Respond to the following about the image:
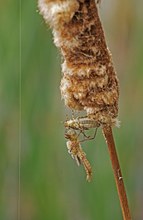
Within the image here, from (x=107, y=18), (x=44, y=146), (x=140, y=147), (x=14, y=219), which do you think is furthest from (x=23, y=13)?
(x=14, y=219)

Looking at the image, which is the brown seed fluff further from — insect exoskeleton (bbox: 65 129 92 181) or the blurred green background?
the blurred green background

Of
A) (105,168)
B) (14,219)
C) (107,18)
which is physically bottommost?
(14,219)

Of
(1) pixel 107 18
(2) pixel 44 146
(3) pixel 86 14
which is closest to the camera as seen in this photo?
→ (3) pixel 86 14

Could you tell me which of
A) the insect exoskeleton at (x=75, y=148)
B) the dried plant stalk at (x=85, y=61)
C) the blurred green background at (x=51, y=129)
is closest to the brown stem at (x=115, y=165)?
the dried plant stalk at (x=85, y=61)

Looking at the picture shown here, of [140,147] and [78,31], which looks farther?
[140,147]

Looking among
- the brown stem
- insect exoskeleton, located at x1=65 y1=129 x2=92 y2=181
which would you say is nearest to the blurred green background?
insect exoskeleton, located at x1=65 y1=129 x2=92 y2=181

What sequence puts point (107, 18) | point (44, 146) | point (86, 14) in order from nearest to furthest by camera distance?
1. point (86, 14)
2. point (107, 18)
3. point (44, 146)

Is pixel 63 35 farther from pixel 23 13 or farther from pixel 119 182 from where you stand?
pixel 23 13

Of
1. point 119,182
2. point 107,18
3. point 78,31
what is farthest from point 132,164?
point 78,31

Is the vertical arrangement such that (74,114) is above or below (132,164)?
above
